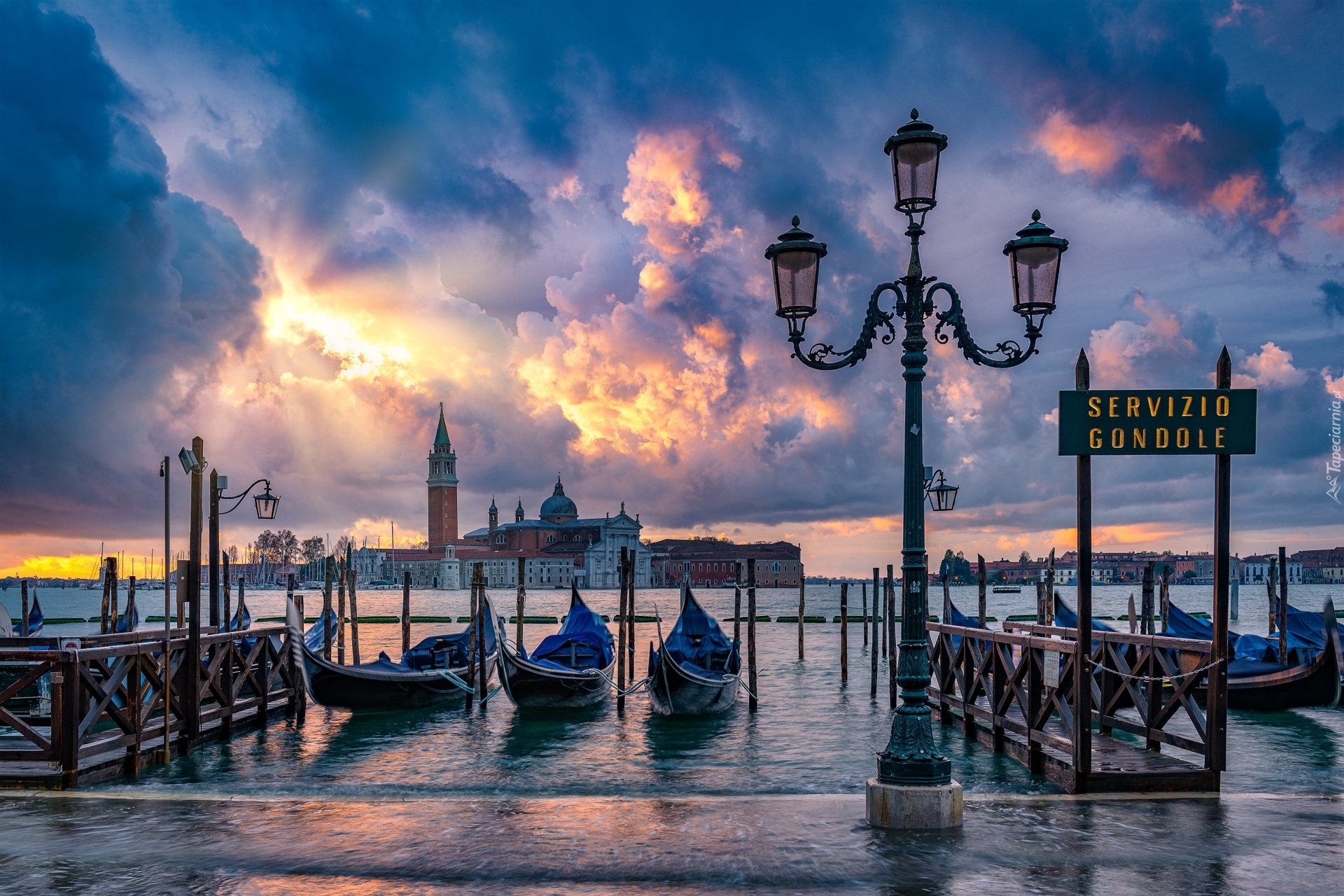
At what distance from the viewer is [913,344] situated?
22.4ft

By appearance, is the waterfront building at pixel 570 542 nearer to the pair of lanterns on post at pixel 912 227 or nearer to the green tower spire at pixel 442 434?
the green tower spire at pixel 442 434

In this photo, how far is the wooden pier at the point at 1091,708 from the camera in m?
7.74

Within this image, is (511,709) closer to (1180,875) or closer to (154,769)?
(154,769)

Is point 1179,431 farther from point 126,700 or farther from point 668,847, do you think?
point 126,700

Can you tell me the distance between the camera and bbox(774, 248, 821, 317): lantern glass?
6789mm

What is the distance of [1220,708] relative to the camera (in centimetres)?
775

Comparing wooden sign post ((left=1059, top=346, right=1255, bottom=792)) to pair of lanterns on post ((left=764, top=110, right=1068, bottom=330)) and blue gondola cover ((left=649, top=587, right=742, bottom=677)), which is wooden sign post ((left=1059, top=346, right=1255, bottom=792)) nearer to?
pair of lanterns on post ((left=764, top=110, right=1068, bottom=330))

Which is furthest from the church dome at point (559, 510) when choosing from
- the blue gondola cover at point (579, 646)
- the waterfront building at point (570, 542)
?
the blue gondola cover at point (579, 646)

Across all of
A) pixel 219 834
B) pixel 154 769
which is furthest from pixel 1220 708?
pixel 154 769

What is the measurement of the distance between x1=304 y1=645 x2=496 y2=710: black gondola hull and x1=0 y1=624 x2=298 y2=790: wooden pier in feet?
2.97

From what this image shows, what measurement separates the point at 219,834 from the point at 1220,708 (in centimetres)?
709

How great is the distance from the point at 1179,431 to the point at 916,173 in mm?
2775

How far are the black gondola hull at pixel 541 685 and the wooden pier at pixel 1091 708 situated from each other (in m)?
6.80

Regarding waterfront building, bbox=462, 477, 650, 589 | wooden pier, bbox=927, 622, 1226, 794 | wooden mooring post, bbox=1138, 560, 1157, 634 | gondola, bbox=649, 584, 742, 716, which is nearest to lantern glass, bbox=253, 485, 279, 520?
gondola, bbox=649, 584, 742, 716
